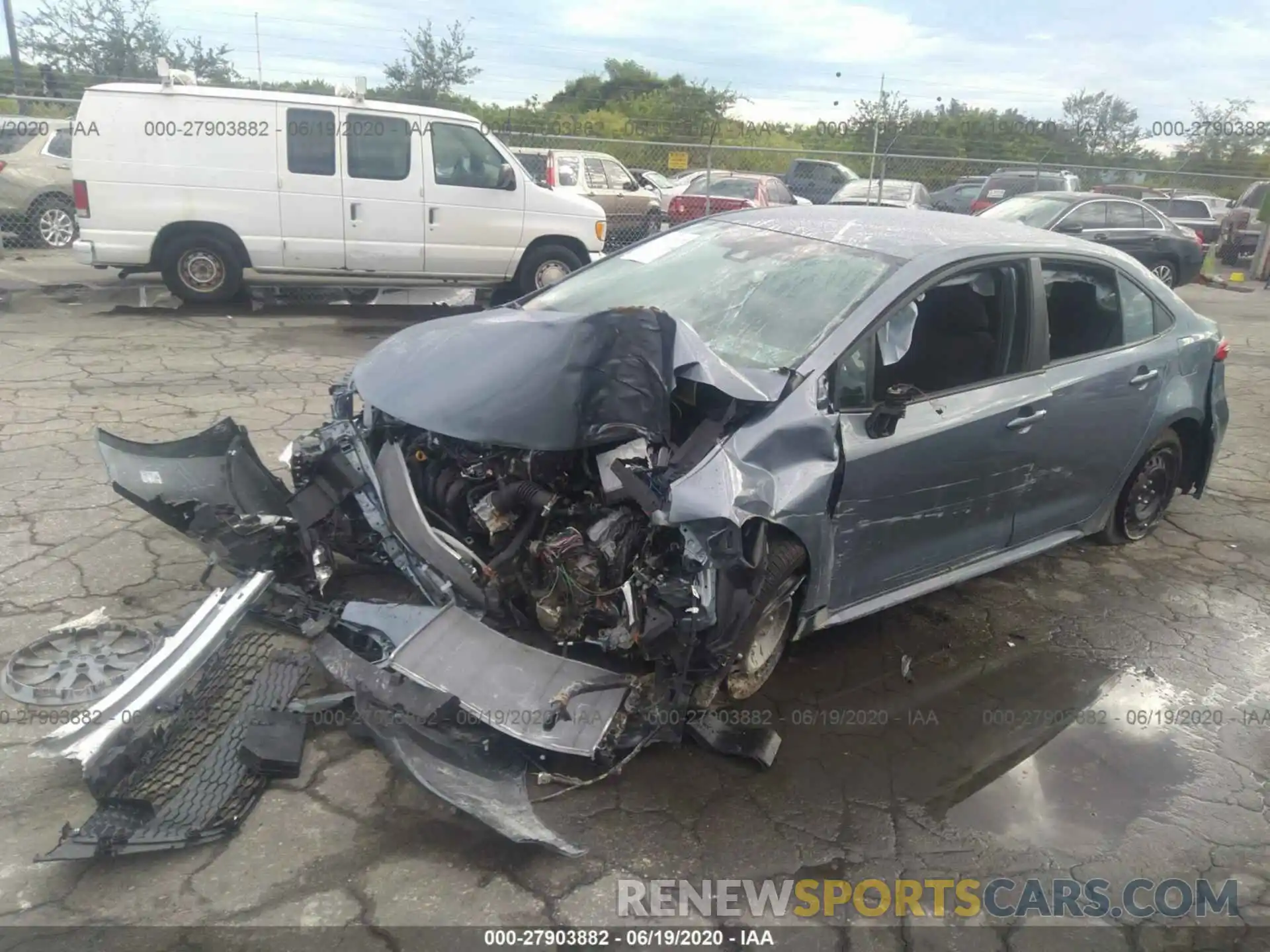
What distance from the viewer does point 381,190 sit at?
9.51 metres

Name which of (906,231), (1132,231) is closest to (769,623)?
(906,231)

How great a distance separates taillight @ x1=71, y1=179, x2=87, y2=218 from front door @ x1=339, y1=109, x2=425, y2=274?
2.34 metres

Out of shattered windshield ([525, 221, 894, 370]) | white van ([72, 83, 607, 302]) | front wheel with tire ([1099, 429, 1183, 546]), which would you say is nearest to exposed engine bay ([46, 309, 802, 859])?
shattered windshield ([525, 221, 894, 370])

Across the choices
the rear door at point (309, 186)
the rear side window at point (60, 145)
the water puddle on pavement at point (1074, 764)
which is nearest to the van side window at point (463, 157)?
the rear door at point (309, 186)

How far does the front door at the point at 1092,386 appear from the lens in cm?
416

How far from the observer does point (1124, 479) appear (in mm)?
4797

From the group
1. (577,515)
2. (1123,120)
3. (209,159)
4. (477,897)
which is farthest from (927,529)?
(1123,120)

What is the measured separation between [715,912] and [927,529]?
5.94ft

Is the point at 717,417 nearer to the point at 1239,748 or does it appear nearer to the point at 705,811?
the point at 705,811

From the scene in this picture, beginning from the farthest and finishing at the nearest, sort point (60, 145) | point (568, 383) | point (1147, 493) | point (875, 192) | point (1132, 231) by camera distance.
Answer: point (875, 192)
point (1132, 231)
point (60, 145)
point (1147, 493)
point (568, 383)

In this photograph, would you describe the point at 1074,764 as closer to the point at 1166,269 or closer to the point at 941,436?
the point at 941,436

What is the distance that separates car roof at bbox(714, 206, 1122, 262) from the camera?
3879 millimetres

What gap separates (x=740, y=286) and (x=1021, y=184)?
16133 mm

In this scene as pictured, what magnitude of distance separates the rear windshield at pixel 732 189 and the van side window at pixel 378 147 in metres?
7.51
